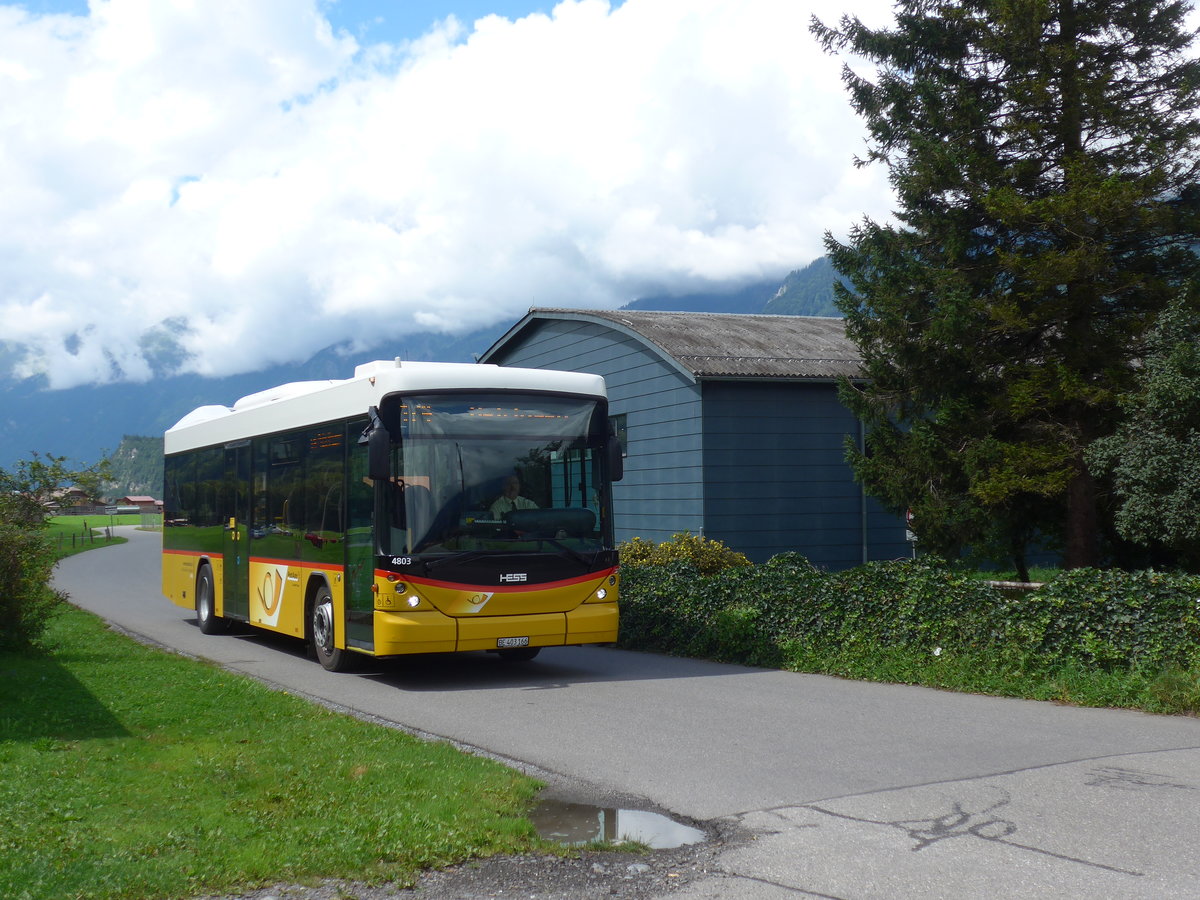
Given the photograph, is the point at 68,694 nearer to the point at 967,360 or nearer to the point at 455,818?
the point at 455,818

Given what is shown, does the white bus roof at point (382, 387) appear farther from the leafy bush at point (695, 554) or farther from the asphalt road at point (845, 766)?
the leafy bush at point (695, 554)

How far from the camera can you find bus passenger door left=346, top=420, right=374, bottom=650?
11914 millimetres

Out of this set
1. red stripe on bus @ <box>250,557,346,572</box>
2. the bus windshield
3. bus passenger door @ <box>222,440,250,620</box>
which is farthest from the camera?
bus passenger door @ <box>222,440,250,620</box>

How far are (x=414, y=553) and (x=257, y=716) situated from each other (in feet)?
8.05

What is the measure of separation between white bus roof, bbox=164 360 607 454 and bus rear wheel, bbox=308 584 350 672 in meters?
1.97

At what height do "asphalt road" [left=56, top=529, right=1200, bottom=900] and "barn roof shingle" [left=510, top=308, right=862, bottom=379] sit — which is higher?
Result: "barn roof shingle" [left=510, top=308, right=862, bottom=379]

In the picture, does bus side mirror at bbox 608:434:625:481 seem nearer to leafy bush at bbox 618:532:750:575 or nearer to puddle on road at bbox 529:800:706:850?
puddle on road at bbox 529:800:706:850

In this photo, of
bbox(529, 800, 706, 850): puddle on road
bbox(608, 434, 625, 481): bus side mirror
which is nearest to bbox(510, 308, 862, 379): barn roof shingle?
bbox(608, 434, 625, 481): bus side mirror

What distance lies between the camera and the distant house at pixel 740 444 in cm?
2083

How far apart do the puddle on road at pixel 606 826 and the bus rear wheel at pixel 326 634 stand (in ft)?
21.6

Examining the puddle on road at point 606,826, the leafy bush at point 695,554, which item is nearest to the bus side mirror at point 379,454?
the puddle on road at point 606,826

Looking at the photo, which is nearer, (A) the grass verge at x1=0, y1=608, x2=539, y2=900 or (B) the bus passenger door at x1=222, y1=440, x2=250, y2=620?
(A) the grass verge at x1=0, y1=608, x2=539, y2=900

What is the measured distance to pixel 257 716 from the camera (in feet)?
31.4

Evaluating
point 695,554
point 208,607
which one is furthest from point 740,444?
point 208,607
